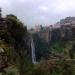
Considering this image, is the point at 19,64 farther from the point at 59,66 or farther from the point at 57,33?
the point at 57,33

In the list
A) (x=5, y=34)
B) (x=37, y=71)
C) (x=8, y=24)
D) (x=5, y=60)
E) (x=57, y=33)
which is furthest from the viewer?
(x=57, y=33)

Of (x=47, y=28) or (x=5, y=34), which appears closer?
(x=5, y=34)

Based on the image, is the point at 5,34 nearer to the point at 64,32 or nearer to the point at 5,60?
the point at 5,60

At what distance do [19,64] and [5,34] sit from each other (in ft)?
27.4

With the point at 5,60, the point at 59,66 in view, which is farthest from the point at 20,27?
the point at 59,66

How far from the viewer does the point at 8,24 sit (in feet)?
66.2

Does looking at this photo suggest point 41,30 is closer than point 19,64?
No

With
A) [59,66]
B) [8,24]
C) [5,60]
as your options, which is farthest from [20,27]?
[59,66]

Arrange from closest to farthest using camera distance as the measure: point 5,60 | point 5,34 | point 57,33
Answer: point 5,60 < point 5,34 < point 57,33

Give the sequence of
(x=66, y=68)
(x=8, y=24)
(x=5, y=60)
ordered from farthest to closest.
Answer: (x=8, y=24), (x=5, y=60), (x=66, y=68)

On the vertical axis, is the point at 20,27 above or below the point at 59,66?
above

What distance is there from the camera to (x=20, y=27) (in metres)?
20.9

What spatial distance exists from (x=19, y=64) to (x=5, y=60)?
349 centimetres

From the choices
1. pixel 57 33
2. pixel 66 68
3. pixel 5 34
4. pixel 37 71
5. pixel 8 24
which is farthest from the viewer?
pixel 57 33
